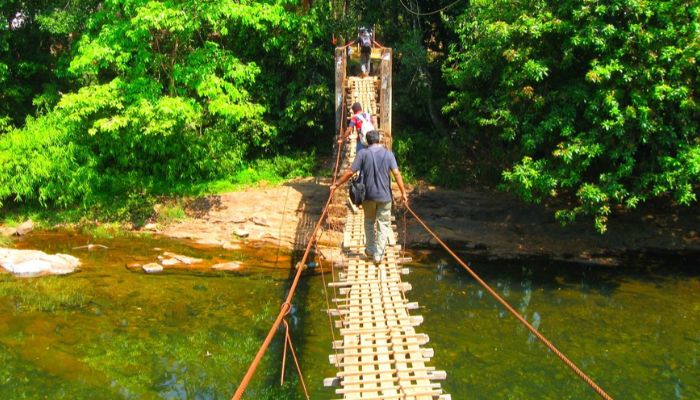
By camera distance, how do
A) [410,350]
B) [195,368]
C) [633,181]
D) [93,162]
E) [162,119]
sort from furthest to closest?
[93,162], [162,119], [633,181], [195,368], [410,350]

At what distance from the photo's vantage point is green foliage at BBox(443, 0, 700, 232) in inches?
313

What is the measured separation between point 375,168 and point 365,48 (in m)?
6.48

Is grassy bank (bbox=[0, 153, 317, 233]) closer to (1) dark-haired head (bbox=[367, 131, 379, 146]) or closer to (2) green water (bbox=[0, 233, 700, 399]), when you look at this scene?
(2) green water (bbox=[0, 233, 700, 399])

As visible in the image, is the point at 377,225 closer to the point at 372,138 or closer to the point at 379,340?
the point at 372,138

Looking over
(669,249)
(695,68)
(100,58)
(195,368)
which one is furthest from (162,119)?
(669,249)

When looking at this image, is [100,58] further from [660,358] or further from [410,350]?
[660,358]

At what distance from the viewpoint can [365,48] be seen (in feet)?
37.5

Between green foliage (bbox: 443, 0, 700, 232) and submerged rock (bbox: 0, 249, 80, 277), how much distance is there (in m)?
6.69

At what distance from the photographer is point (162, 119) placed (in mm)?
10438

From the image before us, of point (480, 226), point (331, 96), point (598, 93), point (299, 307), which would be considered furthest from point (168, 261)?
point (598, 93)

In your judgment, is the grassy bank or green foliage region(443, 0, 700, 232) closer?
green foliage region(443, 0, 700, 232)

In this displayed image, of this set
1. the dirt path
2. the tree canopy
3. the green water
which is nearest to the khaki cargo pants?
the green water

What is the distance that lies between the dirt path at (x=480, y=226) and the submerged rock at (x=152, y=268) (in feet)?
4.86

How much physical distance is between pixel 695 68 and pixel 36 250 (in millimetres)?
10002
